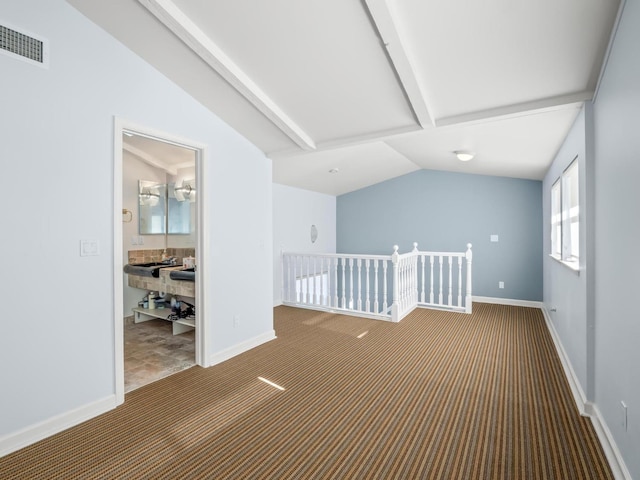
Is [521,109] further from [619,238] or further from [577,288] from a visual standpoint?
[577,288]

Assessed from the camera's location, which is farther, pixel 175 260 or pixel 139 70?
pixel 175 260

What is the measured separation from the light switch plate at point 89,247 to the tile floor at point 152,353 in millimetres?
1161

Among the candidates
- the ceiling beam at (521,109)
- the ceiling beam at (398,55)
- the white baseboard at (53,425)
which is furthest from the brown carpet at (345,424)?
the ceiling beam at (398,55)

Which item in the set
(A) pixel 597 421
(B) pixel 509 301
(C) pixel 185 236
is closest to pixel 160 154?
(C) pixel 185 236

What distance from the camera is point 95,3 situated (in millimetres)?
2088

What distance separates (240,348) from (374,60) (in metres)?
2.90

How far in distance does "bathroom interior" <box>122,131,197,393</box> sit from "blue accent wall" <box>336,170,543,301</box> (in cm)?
363

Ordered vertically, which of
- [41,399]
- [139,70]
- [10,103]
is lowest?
[41,399]

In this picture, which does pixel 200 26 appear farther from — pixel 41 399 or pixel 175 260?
pixel 175 260

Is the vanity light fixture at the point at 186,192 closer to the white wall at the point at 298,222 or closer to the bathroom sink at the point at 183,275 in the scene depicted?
the white wall at the point at 298,222

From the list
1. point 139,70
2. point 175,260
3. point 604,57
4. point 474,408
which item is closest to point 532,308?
point 474,408

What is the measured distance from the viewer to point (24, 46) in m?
1.98

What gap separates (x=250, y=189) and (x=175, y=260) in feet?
7.03

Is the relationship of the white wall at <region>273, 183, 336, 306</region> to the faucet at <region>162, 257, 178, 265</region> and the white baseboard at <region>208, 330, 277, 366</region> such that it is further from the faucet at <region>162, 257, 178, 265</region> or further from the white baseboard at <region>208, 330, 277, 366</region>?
the white baseboard at <region>208, 330, 277, 366</region>
